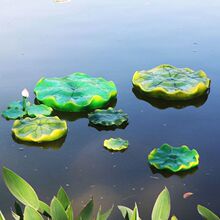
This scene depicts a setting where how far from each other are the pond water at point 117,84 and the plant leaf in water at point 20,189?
859 millimetres

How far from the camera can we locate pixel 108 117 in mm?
2916

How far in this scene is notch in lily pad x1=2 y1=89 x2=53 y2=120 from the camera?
9.62 feet

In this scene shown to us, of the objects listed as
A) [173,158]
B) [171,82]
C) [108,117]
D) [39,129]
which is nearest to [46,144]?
[39,129]

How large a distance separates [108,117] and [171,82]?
658 millimetres

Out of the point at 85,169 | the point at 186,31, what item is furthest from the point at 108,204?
the point at 186,31

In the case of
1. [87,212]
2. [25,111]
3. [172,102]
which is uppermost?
[87,212]

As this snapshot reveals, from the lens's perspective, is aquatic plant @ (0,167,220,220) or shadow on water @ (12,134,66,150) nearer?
aquatic plant @ (0,167,220,220)

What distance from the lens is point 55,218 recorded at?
1.24 m

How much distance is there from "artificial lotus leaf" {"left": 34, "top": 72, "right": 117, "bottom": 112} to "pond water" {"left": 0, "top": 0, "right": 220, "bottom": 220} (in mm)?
100

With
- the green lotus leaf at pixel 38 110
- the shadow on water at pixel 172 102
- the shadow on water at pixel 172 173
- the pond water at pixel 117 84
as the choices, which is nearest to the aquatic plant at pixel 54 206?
the pond water at pixel 117 84

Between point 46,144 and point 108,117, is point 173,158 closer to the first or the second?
point 108,117

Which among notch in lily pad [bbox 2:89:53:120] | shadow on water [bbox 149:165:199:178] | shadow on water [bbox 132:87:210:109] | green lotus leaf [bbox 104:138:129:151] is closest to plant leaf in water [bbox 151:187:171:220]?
shadow on water [bbox 149:165:199:178]

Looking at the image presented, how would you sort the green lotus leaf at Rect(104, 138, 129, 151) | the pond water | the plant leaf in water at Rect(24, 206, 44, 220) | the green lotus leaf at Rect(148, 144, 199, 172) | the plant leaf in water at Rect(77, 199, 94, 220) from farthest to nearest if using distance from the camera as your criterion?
the green lotus leaf at Rect(104, 138, 129, 151) → the green lotus leaf at Rect(148, 144, 199, 172) → the pond water → the plant leaf in water at Rect(77, 199, 94, 220) → the plant leaf in water at Rect(24, 206, 44, 220)

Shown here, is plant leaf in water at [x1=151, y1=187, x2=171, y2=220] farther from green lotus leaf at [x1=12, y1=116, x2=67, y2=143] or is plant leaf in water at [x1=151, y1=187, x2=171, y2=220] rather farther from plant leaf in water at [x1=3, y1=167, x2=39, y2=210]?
green lotus leaf at [x1=12, y1=116, x2=67, y2=143]
